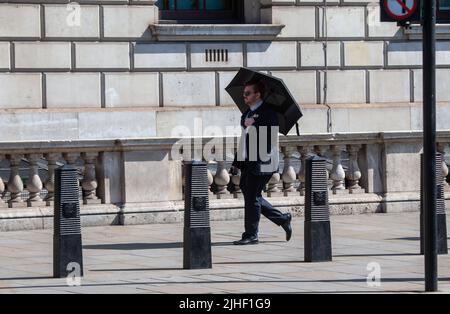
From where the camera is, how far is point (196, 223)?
14234 millimetres

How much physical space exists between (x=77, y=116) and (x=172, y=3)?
2667mm

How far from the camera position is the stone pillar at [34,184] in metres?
18.6

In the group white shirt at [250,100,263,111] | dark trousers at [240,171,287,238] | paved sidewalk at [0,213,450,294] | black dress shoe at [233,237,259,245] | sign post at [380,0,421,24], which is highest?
sign post at [380,0,421,24]

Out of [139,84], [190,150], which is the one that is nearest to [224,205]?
[190,150]

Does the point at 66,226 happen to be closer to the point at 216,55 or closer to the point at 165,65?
the point at 165,65

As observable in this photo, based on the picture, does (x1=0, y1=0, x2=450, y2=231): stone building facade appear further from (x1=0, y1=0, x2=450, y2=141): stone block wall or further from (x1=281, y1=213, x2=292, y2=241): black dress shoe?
(x1=281, y1=213, x2=292, y2=241): black dress shoe

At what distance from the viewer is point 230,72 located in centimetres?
2139

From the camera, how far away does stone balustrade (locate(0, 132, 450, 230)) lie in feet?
61.2

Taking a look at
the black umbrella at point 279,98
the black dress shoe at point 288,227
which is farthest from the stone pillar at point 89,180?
the black dress shoe at point 288,227

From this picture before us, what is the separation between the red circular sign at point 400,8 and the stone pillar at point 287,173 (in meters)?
6.86

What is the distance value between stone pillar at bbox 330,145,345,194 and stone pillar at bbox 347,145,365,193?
160 mm

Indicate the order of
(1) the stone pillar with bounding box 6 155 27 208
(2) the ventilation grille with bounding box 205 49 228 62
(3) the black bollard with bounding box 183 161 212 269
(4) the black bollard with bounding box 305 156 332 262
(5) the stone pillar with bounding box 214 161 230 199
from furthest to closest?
1. (2) the ventilation grille with bounding box 205 49 228 62
2. (5) the stone pillar with bounding box 214 161 230 199
3. (1) the stone pillar with bounding box 6 155 27 208
4. (4) the black bollard with bounding box 305 156 332 262
5. (3) the black bollard with bounding box 183 161 212 269

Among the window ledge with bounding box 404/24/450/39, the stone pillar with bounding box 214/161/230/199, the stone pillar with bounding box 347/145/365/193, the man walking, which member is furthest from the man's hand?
the window ledge with bounding box 404/24/450/39

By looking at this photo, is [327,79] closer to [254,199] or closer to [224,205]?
[224,205]
